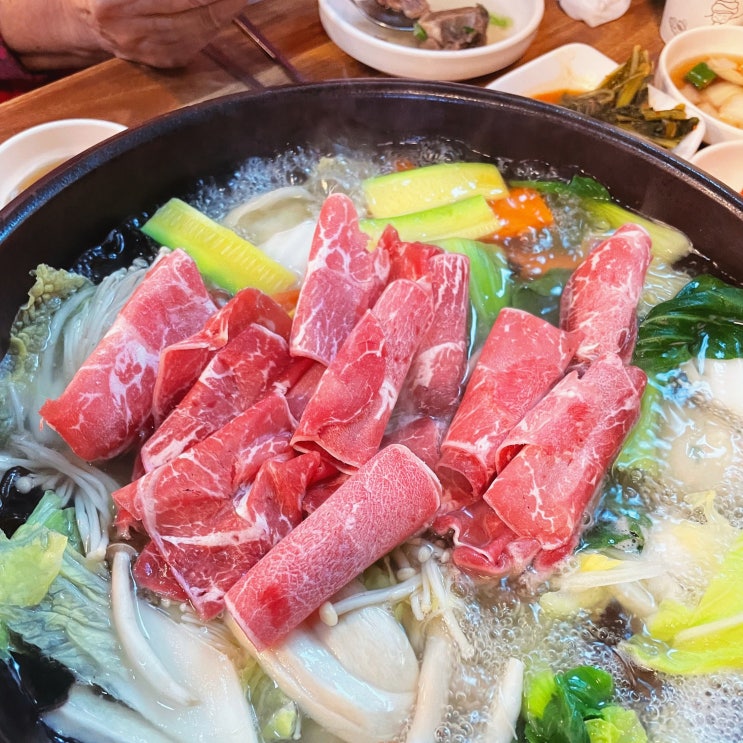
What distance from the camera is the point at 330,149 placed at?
2.57 meters

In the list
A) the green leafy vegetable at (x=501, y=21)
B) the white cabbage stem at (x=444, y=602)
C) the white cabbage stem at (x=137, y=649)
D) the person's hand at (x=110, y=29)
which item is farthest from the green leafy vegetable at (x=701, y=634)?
the green leafy vegetable at (x=501, y=21)

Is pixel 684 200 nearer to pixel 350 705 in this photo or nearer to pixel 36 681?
pixel 350 705

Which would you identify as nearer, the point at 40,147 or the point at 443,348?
the point at 443,348

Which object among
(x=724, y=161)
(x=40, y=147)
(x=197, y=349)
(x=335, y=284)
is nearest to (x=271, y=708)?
(x=197, y=349)

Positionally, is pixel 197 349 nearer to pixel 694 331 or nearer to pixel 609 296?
pixel 609 296

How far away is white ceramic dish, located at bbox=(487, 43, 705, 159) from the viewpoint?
10.3 ft

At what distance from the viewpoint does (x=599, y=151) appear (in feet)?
7.77

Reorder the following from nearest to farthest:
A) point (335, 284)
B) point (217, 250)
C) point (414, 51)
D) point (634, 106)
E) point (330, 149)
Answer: point (335, 284) < point (217, 250) < point (330, 149) < point (414, 51) < point (634, 106)

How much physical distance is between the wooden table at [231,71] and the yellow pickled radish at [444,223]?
1.08m

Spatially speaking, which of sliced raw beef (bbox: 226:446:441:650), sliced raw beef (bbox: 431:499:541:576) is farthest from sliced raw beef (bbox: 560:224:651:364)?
sliced raw beef (bbox: 226:446:441:650)

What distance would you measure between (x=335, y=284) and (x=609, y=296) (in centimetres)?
85

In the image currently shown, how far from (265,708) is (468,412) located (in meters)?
0.88

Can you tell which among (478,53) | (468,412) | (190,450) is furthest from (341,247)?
(478,53)

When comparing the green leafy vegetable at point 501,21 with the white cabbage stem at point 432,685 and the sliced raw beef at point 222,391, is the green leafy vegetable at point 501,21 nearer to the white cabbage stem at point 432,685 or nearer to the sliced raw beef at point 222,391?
the sliced raw beef at point 222,391
